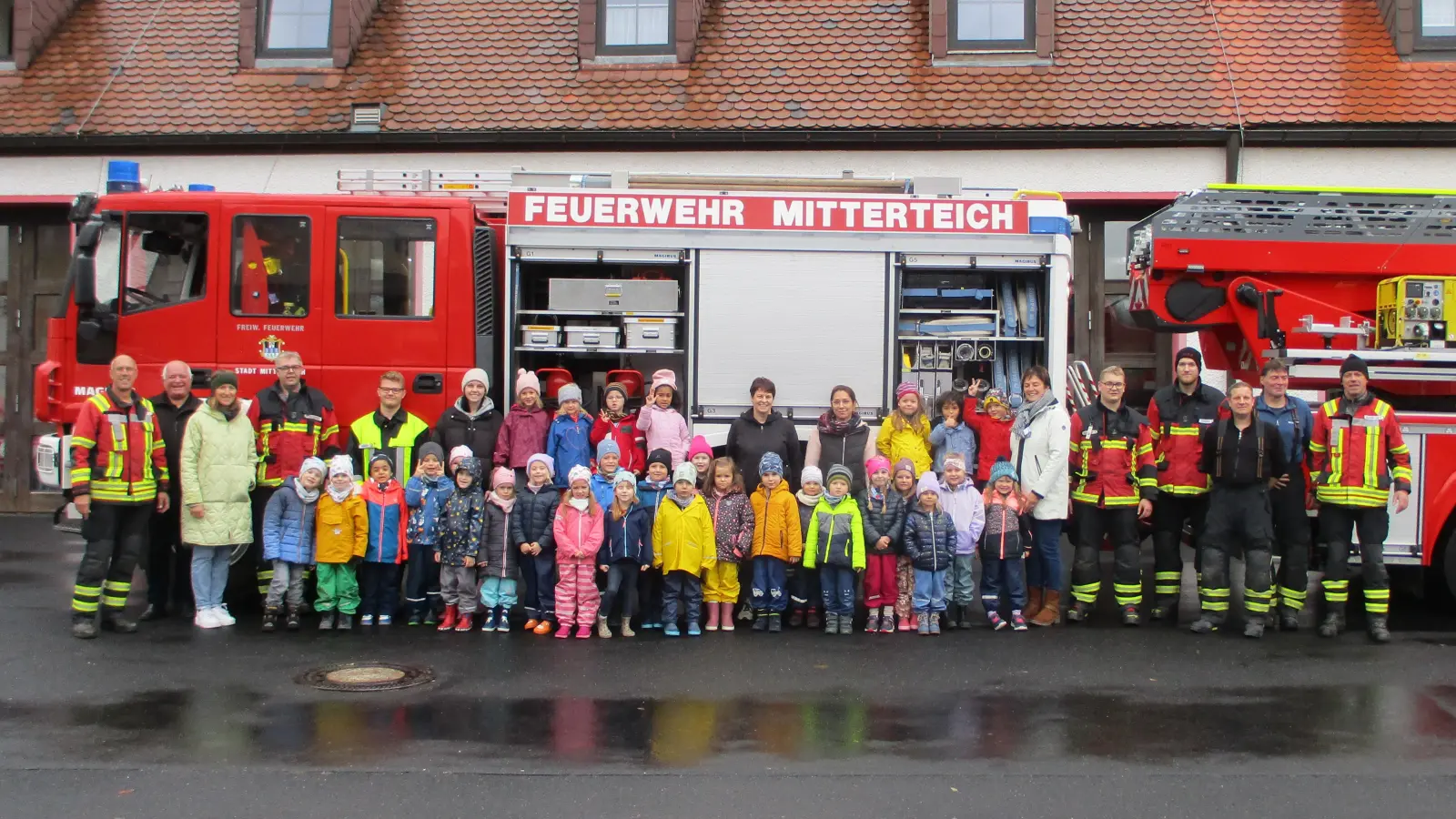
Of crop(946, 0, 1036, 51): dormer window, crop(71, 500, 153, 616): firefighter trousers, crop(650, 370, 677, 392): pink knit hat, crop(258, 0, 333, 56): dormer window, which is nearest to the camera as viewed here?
crop(71, 500, 153, 616): firefighter trousers

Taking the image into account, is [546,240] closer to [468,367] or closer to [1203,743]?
[468,367]

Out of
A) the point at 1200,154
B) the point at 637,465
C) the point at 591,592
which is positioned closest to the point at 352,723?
the point at 591,592

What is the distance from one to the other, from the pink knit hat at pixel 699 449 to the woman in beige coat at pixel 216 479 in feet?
9.53

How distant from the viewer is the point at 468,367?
1009 centimetres

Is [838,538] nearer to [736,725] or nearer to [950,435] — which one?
[950,435]

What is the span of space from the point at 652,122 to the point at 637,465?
615 centimetres

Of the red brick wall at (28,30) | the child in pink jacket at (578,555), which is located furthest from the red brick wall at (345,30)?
the child in pink jacket at (578,555)

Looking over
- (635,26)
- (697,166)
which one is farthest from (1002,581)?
(635,26)

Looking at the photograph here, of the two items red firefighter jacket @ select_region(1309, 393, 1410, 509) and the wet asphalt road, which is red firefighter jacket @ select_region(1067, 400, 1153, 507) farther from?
red firefighter jacket @ select_region(1309, 393, 1410, 509)

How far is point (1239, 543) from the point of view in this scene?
938 cm

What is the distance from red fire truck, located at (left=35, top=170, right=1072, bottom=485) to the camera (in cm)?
1002

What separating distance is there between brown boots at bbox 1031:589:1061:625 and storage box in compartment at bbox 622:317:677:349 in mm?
3169

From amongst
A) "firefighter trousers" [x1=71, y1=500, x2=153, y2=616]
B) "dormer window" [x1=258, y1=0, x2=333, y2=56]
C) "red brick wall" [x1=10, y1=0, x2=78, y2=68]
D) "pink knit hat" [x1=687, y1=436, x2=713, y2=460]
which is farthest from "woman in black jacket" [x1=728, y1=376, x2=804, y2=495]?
"red brick wall" [x1=10, y1=0, x2=78, y2=68]

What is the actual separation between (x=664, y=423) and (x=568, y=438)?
0.67 meters
